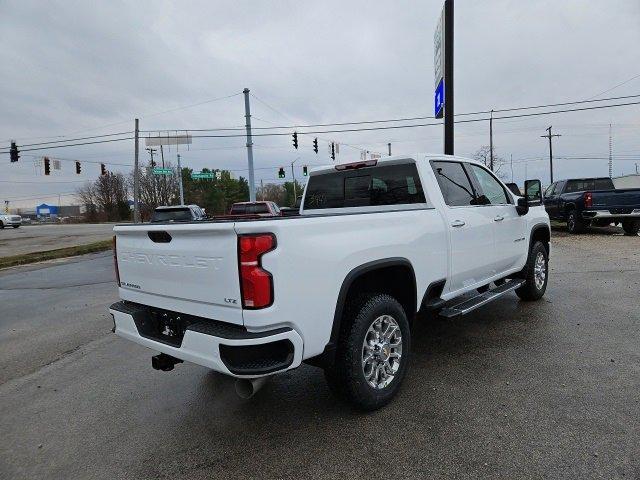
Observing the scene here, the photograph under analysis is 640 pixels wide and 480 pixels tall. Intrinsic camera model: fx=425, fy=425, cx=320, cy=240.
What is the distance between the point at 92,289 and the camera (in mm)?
8680

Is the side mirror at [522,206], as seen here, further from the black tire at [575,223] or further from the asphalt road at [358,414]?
the black tire at [575,223]

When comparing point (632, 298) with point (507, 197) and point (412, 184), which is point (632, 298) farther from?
point (412, 184)

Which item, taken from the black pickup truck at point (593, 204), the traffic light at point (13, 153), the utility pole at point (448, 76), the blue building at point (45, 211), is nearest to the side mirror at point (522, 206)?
the utility pole at point (448, 76)

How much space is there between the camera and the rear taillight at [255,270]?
7.85ft

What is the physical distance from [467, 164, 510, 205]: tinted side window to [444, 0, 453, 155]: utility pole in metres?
4.86

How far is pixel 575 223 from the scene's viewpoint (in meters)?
14.8

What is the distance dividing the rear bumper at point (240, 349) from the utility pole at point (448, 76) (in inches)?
329

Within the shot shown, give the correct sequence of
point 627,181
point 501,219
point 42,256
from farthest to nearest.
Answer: point 627,181, point 42,256, point 501,219

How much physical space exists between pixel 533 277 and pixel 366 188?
2964mm

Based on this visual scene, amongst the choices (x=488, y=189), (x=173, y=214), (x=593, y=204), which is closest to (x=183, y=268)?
(x=488, y=189)

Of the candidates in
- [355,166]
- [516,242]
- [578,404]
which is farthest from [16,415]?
[516,242]

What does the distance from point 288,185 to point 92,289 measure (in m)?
87.7

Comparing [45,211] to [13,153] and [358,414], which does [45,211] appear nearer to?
[13,153]

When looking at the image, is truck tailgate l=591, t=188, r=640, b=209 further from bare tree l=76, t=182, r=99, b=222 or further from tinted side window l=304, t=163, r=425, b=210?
bare tree l=76, t=182, r=99, b=222
